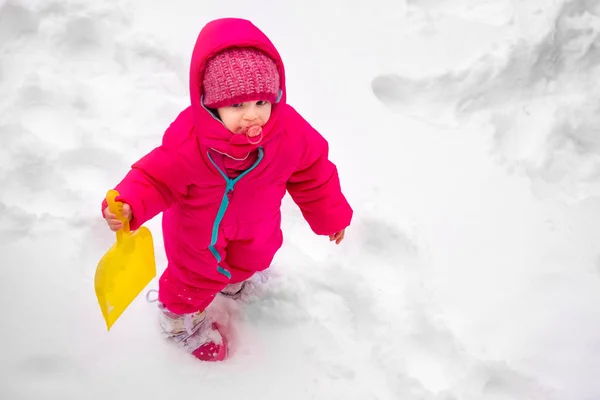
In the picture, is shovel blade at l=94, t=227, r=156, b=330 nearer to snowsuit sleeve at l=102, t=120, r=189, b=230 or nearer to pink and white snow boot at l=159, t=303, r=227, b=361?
snowsuit sleeve at l=102, t=120, r=189, b=230

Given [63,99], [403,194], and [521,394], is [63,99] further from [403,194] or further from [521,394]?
[521,394]

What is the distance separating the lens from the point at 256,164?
1137mm

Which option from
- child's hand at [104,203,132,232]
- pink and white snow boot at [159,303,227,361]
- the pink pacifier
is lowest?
pink and white snow boot at [159,303,227,361]

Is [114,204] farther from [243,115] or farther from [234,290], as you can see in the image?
[234,290]

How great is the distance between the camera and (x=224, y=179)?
1143 millimetres

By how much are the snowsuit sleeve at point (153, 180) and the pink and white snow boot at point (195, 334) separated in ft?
1.16

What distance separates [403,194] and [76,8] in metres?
1.22

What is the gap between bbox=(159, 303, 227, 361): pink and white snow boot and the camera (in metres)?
1.43

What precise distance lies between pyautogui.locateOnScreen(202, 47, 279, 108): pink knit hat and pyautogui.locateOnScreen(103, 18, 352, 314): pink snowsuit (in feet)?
0.05

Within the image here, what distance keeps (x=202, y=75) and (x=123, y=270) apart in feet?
1.45

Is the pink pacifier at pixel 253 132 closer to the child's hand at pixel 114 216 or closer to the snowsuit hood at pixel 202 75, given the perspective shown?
the snowsuit hood at pixel 202 75

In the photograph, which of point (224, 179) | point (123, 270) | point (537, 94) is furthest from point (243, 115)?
point (537, 94)

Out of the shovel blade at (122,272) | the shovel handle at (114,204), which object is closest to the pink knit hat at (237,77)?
the shovel handle at (114,204)

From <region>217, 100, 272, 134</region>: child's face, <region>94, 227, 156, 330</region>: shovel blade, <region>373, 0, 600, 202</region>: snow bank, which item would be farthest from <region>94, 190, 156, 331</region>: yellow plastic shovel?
<region>373, 0, 600, 202</region>: snow bank
